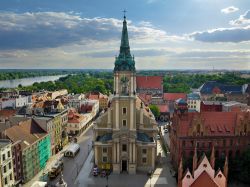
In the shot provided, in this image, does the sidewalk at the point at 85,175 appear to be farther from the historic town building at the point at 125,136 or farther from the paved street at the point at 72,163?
the historic town building at the point at 125,136

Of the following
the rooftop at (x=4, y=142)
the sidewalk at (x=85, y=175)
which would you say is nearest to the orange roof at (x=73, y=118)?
the sidewalk at (x=85, y=175)

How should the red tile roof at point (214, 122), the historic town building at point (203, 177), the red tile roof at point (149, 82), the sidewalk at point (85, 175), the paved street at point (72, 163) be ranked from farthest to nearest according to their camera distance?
1. the red tile roof at point (149, 82)
2. the red tile roof at point (214, 122)
3. the paved street at point (72, 163)
4. the sidewalk at point (85, 175)
5. the historic town building at point (203, 177)

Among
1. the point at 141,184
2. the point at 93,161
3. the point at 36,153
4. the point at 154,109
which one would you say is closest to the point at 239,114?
the point at 141,184

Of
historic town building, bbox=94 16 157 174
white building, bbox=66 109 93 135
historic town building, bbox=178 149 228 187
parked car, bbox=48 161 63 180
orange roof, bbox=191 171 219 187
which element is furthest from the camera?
white building, bbox=66 109 93 135

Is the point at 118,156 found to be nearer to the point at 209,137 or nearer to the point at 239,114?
the point at 209,137

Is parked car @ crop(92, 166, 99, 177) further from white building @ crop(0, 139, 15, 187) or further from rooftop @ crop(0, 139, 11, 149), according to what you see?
rooftop @ crop(0, 139, 11, 149)

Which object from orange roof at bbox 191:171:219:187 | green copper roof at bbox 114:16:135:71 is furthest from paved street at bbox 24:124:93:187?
orange roof at bbox 191:171:219:187
